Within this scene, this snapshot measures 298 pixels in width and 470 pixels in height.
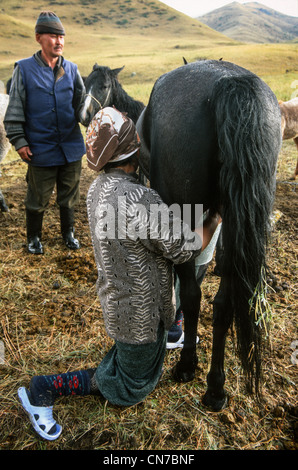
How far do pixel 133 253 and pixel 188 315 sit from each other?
2.15 feet

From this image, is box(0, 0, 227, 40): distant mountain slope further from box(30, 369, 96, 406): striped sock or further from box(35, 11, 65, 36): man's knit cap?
box(30, 369, 96, 406): striped sock

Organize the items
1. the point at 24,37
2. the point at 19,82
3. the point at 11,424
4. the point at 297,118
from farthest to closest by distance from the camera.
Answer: the point at 24,37 → the point at 297,118 → the point at 19,82 → the point at 11,424

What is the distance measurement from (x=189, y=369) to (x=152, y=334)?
0.57 metres

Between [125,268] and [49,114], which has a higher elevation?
[49,114]

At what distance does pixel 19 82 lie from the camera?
9.36 feet

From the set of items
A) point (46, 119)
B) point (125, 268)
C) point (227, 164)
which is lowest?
point (125, 268)

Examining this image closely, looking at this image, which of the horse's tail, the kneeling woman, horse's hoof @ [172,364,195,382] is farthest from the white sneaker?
the horse's tail

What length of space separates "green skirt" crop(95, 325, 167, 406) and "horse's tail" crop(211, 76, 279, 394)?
52 centimetres

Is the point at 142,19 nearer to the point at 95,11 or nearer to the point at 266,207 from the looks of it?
the point at 95,11

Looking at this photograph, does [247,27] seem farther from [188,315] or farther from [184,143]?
[188,315]

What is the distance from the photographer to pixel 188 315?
6.03 ft

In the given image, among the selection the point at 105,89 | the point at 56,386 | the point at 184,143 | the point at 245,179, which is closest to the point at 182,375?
the point at 56,386

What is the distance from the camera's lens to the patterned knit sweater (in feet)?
4.40
